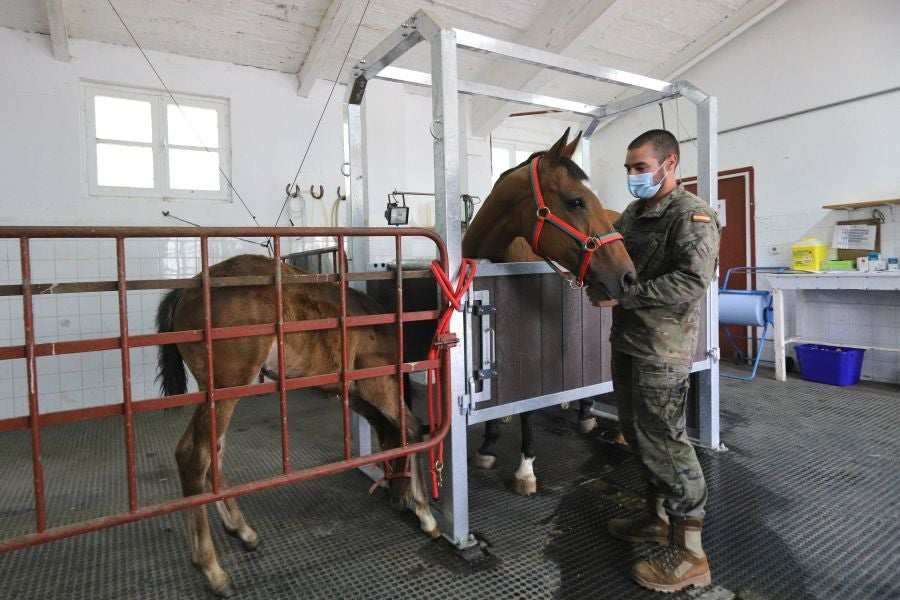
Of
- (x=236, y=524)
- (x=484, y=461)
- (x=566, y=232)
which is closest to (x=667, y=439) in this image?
(x=566, y=232)

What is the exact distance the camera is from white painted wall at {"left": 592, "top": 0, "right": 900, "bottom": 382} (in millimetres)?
4426

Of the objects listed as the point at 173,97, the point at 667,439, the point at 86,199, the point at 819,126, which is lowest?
the point at 667,439

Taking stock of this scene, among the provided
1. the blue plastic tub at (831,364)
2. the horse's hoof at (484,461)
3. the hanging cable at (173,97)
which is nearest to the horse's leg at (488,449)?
the horse's hoof at (484,461)

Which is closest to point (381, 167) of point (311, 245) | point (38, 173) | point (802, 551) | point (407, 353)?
point (311, 245)

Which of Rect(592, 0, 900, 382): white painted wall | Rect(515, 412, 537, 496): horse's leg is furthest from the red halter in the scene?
Rect(592, 0, 900, 382): white painted wall

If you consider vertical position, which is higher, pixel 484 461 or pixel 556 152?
pixel 556 152

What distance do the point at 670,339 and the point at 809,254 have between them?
13.0 feet

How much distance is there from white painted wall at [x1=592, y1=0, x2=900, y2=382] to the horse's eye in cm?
426

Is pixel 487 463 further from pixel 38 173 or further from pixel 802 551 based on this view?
pixel 38 173

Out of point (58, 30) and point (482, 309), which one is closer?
point (482, 309)

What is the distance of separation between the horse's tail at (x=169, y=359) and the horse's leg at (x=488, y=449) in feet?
5.03

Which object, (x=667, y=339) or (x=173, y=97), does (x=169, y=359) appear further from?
(x=173, y=97)

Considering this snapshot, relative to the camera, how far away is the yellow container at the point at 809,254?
15.2ft

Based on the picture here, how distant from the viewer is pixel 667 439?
5.72 feet
